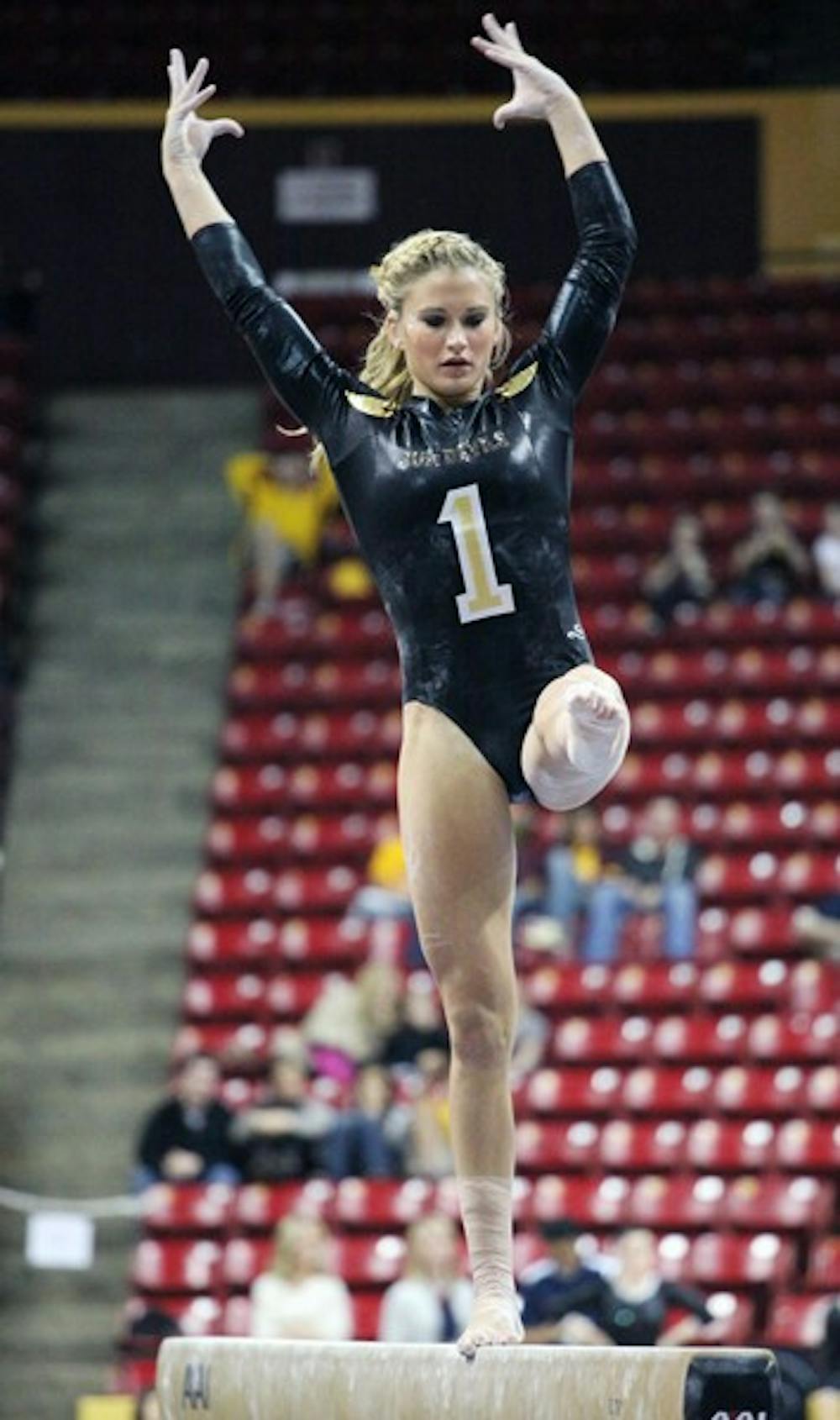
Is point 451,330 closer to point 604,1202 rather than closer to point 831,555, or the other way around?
point 604,1202

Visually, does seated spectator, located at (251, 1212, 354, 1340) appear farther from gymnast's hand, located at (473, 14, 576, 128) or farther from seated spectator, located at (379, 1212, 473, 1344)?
gymnast's hand, located at (473, 14, 576, 128)

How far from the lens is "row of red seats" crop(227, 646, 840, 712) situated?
13.9 meters

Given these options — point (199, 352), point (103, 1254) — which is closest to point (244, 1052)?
point (103, 1254)

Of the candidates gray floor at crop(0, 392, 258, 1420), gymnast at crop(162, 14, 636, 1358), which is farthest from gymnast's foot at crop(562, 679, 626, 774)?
gray floor at crop(0, 392, 258, 1420)

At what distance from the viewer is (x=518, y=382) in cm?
493

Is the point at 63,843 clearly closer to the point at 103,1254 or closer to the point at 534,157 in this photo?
the point at 103,1254

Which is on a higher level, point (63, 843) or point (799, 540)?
point (799, 540)

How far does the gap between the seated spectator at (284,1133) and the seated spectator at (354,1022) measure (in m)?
0.41

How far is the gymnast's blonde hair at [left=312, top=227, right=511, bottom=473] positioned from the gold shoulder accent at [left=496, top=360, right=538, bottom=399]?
0.31 ft

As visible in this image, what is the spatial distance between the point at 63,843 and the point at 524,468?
9.92 metres

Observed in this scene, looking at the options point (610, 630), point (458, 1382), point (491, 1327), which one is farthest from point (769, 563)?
point (458, 1382)

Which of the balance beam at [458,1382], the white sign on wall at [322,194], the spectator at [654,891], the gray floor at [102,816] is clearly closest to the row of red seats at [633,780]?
the gray floor at [102,816]

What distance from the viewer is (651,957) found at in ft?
40.3

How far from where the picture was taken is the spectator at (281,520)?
15125mm
